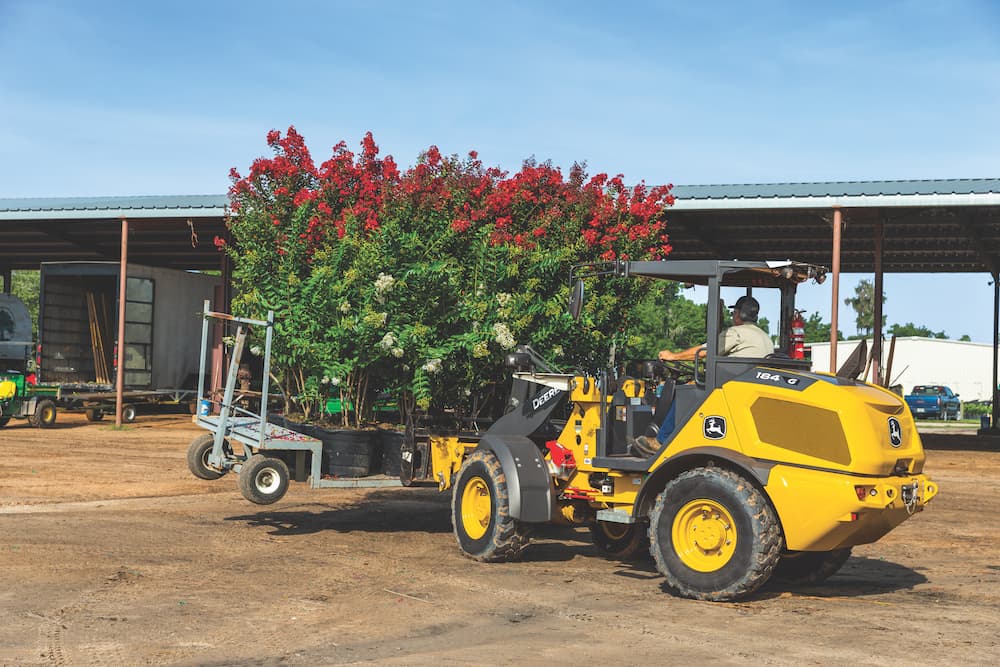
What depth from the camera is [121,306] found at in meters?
24.8

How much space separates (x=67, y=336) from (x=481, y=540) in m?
20.9

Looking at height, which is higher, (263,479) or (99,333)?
(99,333)

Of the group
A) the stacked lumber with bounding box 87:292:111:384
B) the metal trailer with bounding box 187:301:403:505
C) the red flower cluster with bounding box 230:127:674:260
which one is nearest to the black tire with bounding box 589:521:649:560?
the metal trailer with bounding box 187:301:403:505

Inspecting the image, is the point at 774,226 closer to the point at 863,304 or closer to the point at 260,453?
the point at 260,453

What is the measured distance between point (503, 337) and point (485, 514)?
7.54 ft

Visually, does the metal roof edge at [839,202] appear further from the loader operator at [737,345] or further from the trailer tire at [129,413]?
the trailer tire at [129,413]

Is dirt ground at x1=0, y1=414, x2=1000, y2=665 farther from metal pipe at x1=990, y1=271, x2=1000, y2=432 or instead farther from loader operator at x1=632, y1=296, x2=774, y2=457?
metal pipe at x1=990, y1=271, x2=1000, y2=432

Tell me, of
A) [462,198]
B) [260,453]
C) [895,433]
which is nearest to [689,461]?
[895,433]

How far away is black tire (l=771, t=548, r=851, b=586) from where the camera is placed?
8.62 meters

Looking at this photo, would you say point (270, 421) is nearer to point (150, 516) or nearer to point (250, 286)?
point (150, 516)

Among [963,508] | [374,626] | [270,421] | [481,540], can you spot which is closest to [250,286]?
[270,421]

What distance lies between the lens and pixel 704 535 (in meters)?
7.79

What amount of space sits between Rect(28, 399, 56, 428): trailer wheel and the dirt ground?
11915 mm

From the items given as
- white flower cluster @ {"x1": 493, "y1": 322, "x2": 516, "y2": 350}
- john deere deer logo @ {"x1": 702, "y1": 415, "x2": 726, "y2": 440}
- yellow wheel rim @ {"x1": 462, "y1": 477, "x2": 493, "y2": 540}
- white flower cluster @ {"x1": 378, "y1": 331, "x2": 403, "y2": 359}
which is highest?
white flower cluster @ {"x1": 493, "y1": 322, "x2": 516, "y2": 350}
